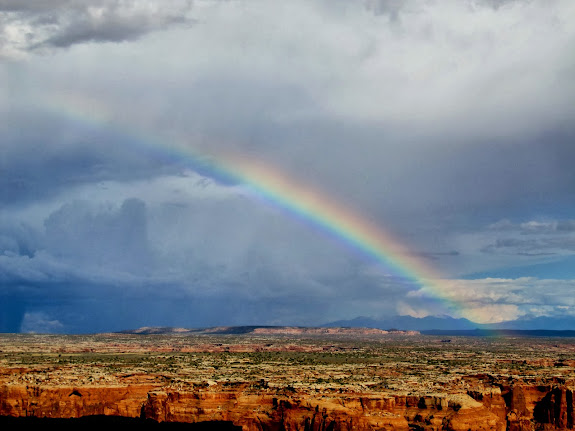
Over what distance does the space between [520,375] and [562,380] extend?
844 centimetres

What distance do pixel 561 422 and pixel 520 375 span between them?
71.0ft

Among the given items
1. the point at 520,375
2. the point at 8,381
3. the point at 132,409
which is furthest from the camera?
the point at 520,375

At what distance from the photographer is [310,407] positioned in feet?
214

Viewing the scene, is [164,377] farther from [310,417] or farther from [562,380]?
[562,380]

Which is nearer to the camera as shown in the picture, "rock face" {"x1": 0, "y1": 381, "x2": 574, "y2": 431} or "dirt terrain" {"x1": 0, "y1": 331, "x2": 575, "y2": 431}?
"rock face" {"x1": 0, "y1": 381, "x2": 574, "y2": 431}

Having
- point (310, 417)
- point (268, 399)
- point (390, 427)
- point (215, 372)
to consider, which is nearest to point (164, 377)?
point (215, 372)

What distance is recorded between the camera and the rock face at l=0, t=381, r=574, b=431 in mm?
63344

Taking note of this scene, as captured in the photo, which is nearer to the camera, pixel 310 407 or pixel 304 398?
pixel 310 407

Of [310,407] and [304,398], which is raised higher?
[304,398]

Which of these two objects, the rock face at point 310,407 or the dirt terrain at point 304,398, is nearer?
the rock face at point 310,407

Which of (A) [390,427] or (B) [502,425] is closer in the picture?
(A) [390,427]

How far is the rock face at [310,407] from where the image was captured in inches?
2494

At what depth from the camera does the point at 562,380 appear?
92.8m

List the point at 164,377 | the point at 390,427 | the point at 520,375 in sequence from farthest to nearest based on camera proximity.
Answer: the point at 520,375 < the point at 164,377 < the point at 390,427
